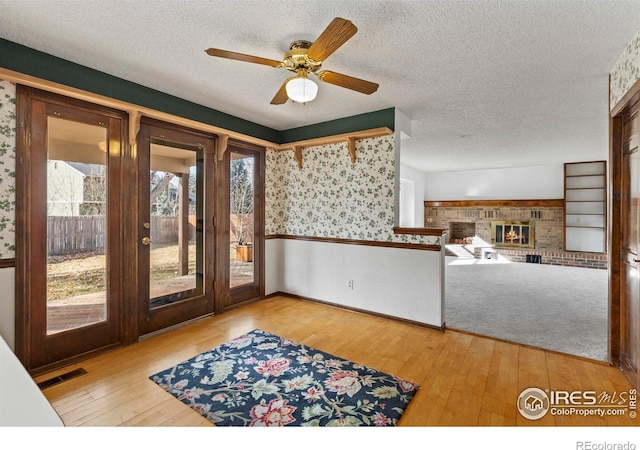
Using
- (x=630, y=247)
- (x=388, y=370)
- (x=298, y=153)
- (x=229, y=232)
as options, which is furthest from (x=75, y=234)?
(x=630, y=247)

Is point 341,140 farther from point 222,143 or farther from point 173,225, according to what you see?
point 173,225

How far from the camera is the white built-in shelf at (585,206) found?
6883 millimetres

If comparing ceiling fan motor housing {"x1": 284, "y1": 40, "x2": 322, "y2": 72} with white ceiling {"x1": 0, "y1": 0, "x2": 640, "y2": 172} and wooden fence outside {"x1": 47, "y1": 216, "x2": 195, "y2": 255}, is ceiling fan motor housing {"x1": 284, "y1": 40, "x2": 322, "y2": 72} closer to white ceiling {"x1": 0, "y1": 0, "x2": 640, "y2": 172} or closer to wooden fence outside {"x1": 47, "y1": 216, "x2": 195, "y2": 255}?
white ceiling {"x1": 0, "y1": 0, "x2": 640, "y2": 172}

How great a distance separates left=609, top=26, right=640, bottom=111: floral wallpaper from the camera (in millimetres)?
1984

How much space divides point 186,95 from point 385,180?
7.51 ft

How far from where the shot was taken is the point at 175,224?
3.22m

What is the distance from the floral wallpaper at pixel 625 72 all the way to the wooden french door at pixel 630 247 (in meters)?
0.18

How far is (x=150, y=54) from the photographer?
2295mm

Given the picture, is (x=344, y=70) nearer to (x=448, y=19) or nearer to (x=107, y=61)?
(x=448, y=19)

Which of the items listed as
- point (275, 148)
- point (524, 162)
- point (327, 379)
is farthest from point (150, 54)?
point (524, 162)

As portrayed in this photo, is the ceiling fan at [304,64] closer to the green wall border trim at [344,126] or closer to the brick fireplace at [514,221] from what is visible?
the green wall border trim at [344,126]

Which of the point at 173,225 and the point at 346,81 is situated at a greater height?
the point at 346,81

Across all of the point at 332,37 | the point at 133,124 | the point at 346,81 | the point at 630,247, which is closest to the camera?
the point at 332,37

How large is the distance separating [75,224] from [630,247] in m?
4.30
